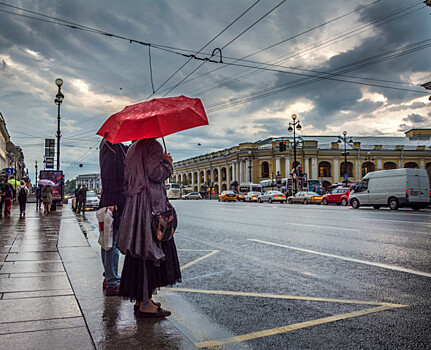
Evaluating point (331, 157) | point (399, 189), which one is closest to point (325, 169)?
point (331, 157)

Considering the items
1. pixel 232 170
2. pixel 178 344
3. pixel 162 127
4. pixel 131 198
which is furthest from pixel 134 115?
pixel 232 170

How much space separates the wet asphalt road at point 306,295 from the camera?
3107mm

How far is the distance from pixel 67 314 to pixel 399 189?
20896 mm

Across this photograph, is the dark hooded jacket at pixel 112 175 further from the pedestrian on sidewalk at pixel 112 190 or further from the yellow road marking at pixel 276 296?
the yellow road marking at pixel 276 296

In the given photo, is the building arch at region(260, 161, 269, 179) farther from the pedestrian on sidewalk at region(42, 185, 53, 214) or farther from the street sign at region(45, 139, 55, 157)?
the pedestrian on sidewalk at region(42, 185, 53, 214)

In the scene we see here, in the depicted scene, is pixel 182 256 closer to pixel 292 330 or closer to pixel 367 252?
pixel 367 252

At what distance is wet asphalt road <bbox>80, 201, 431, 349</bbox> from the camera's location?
3107mm

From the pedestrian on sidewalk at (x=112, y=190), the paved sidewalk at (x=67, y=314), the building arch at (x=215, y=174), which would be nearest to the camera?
the paved sidewalk at (x=67, y=314)

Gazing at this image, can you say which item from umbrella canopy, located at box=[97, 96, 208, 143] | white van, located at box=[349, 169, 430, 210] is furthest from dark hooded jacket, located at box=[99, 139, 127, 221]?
white van, located at box=[349, 169, 430, 210]

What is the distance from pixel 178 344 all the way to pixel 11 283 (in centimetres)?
284

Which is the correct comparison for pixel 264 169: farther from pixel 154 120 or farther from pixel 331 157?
pixel 154 120

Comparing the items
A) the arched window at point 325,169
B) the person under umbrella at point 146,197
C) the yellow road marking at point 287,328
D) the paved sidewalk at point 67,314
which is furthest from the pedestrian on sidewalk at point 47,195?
the arched window at point 325,169

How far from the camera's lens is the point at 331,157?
7744cm

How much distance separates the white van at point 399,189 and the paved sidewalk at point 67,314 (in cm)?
1912
